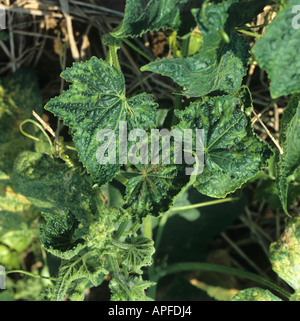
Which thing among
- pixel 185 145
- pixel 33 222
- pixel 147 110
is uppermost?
pixel 147 110

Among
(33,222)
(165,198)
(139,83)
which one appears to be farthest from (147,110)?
(33,222)

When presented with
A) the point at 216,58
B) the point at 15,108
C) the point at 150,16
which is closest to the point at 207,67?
the point at 216,58

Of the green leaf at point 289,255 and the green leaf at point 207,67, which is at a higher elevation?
the green leaf at point 207,67

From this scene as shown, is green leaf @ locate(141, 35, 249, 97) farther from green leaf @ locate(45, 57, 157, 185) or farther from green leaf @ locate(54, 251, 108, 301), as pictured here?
green leaf @ locate(54, 251, 108, 301)

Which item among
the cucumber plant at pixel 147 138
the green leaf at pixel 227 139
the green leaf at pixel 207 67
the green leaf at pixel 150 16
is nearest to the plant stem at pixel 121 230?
the cucumber plant at pixel 147 138

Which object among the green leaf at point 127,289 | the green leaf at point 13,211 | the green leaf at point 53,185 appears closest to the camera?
the green leaf at point 127,289

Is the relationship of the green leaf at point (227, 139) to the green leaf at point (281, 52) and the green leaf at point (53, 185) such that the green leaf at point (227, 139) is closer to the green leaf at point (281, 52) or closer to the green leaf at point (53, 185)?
the green leaf at point (281, 52)
